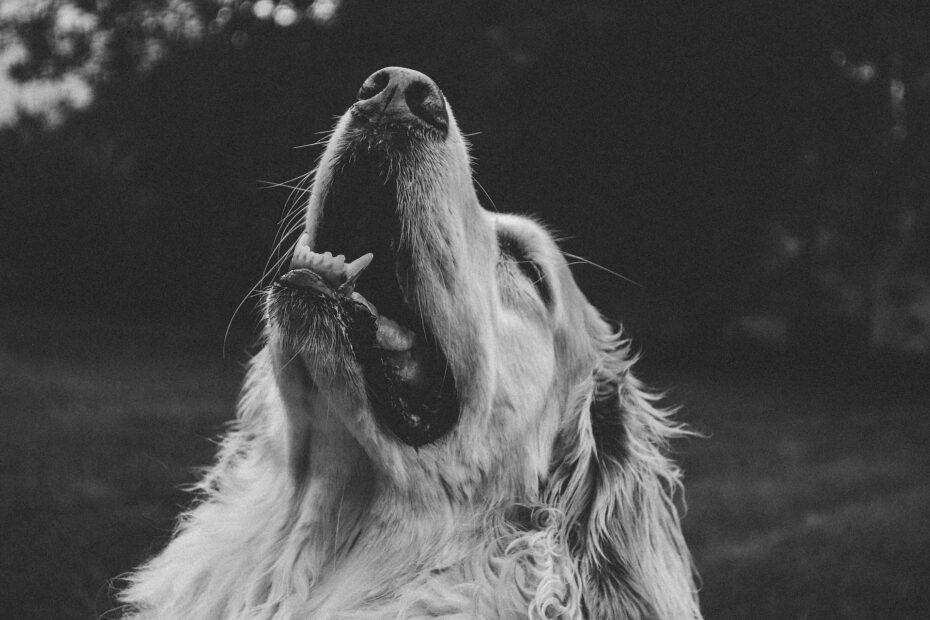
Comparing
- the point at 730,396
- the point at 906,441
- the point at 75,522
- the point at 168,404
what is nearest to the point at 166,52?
the point at 168,404

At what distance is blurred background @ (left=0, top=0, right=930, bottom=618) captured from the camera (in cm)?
540

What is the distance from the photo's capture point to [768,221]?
13.3 m

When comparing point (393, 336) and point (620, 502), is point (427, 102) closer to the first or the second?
point (393, 336)

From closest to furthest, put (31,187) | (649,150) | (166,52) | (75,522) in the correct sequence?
(75,522) → (166,52) → (649,150) → (31,187)

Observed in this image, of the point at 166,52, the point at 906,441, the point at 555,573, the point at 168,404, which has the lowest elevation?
the point at 906,441

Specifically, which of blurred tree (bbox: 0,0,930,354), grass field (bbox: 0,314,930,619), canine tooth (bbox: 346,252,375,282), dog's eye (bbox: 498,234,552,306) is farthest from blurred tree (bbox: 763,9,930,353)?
canine tooth (bbox: 346,252,375,282)

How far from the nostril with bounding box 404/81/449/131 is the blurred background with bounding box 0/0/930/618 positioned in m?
2.41

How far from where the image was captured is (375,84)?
2.42 metres

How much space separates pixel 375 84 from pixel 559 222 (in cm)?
872

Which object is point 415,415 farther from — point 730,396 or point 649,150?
point 730,396

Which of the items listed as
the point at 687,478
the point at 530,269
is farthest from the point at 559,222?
the point at 530,269

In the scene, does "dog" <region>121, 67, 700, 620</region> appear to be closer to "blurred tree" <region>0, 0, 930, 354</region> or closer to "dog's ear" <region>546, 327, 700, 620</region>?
"dog's ear" <region>546, 327, 700, 620</region>

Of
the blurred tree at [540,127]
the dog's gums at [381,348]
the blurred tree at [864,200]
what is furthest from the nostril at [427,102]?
the blurred tree at [864,200]

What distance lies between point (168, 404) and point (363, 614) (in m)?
6.34
